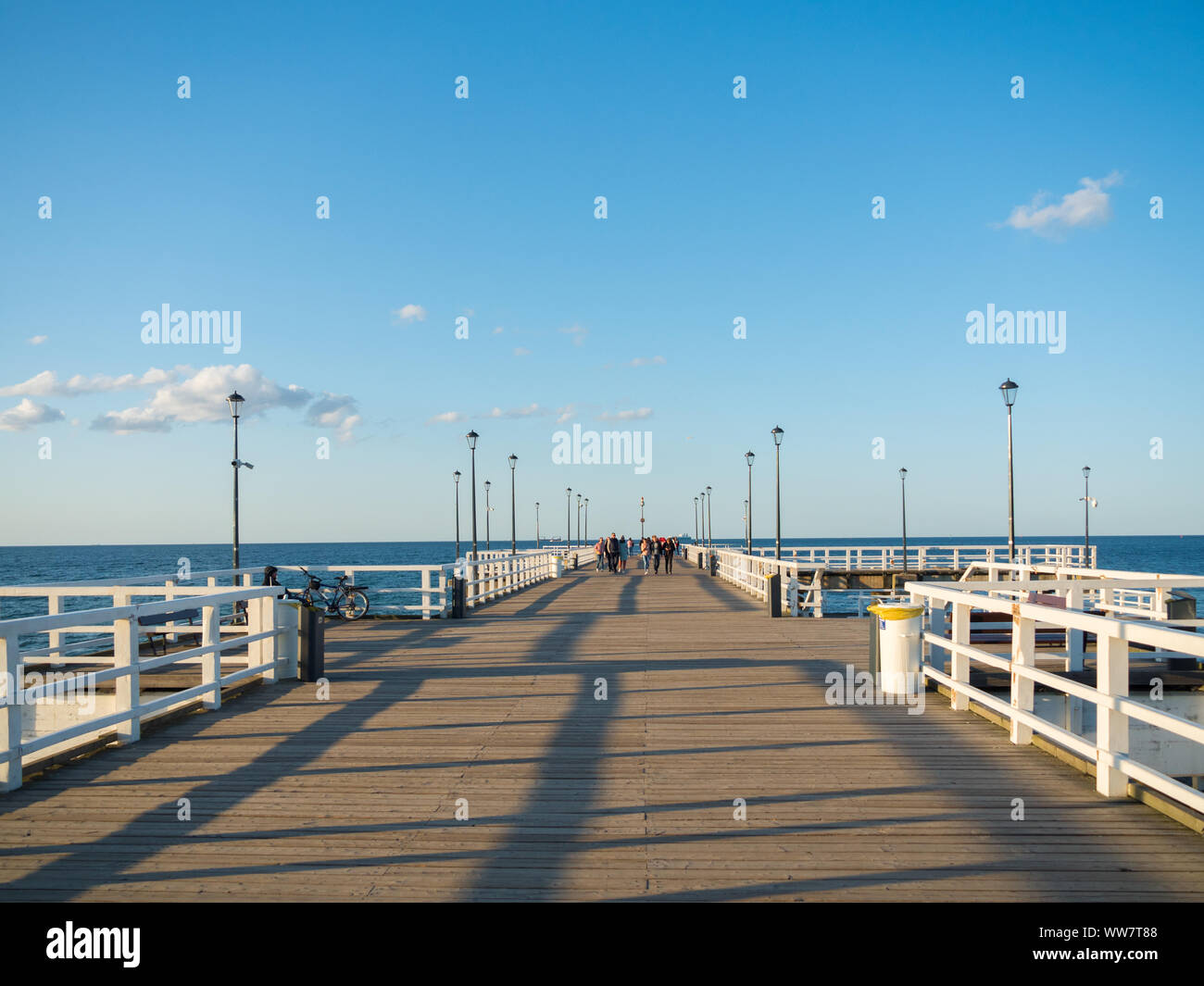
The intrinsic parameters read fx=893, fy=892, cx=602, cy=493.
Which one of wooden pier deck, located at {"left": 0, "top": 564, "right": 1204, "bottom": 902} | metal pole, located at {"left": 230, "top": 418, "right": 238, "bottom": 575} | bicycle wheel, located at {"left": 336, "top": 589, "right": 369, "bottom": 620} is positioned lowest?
wooden pier deck, located at {"left": 0, "top": 564, "right": 1204, "bottom": 902}

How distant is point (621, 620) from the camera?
17.7 m

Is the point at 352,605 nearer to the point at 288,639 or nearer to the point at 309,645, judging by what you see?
the point at 288,639

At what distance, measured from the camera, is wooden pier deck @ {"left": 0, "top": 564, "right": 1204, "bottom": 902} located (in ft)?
14.8

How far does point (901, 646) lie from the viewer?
933cm

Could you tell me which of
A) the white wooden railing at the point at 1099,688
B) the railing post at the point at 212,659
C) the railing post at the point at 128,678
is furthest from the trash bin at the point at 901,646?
the railing post at the point at 128,678

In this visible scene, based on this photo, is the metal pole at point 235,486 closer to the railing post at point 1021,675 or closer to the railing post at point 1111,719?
the railing post at point 1021,675

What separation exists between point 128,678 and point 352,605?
33.3ft

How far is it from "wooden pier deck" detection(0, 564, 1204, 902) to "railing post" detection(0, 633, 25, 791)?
6.9 inches

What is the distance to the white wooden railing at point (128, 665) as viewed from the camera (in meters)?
6.08

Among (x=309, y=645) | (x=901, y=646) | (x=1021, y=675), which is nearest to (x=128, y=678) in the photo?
(x=309, y=645)

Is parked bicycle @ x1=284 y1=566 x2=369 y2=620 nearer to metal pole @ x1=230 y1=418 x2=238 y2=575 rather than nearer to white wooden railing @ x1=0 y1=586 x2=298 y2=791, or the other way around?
metal pole @ x1=230 y1=418 x2=238 y2=575

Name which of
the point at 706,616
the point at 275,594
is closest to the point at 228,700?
the point at 275,594

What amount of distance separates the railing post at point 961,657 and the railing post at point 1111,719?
252 cm

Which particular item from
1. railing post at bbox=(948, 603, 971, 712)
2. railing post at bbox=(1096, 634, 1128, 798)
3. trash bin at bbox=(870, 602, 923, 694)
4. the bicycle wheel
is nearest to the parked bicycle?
Answer: the bicycle wheel
